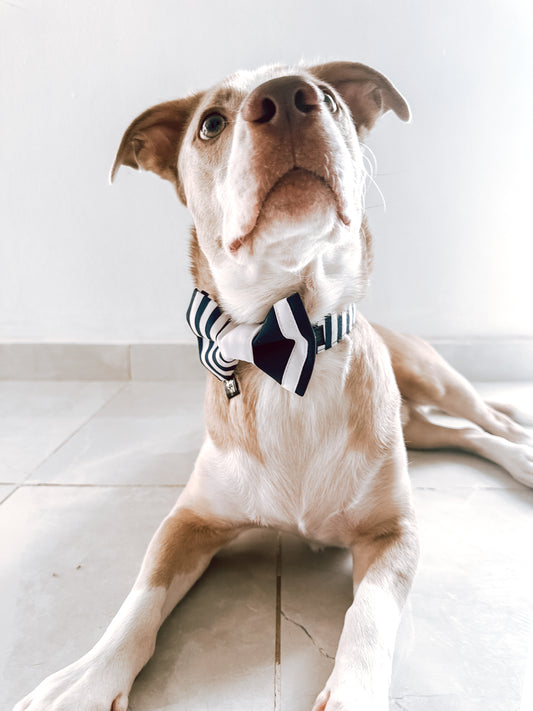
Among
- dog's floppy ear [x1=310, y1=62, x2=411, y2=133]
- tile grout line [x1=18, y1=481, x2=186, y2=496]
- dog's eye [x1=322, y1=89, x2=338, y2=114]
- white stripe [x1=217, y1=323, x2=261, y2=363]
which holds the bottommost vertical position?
tile grout line [x1=18, y1=481, x2=186, y2=496]

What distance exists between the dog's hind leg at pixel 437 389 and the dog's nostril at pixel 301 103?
1.08 metres

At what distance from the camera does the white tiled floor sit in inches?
34.9

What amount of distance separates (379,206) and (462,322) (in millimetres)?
702

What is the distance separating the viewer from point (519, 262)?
2637mm

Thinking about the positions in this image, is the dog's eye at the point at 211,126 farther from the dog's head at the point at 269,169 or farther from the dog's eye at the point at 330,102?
the dog's eye at the point at 330,102

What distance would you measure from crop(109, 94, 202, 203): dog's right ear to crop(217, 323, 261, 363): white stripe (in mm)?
450

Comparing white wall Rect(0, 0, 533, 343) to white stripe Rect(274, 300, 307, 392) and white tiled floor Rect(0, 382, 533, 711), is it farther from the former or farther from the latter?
white stripe Rect(274, 300, 307, 392)

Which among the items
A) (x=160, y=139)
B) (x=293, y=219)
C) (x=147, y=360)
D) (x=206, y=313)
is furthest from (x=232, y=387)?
(x=147, y=360)

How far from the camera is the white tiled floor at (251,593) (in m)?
0.89

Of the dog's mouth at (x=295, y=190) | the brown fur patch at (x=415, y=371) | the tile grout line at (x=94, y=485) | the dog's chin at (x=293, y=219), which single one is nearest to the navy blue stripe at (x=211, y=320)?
the dog's chin at (x=293, y=219)

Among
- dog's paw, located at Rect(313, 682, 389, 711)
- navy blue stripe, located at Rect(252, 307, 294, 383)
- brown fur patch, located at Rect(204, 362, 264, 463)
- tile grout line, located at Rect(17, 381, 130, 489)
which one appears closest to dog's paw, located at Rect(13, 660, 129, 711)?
dog's paw, located at Rect(313, 682, 389, 711)

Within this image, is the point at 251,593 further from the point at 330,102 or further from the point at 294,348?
the point at 330,102

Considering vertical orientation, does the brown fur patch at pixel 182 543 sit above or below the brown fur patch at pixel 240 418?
below

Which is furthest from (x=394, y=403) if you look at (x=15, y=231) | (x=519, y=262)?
(x=15, y=231)
